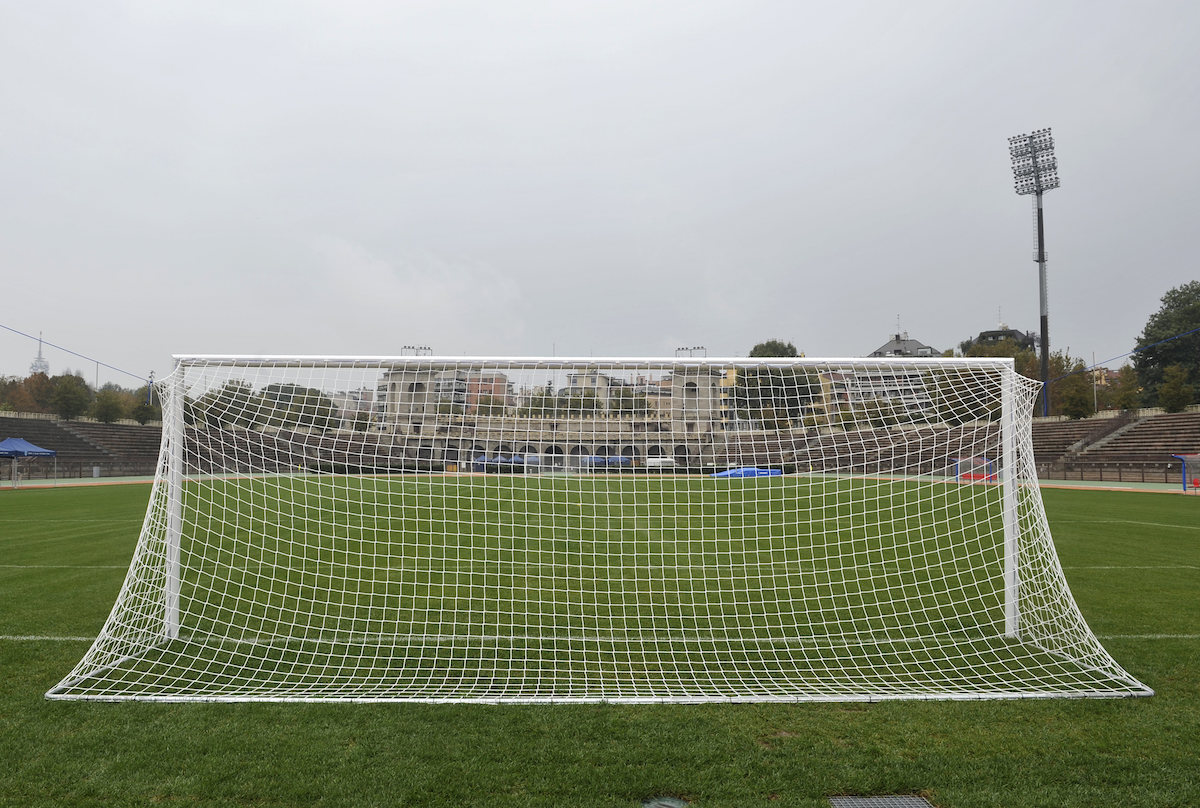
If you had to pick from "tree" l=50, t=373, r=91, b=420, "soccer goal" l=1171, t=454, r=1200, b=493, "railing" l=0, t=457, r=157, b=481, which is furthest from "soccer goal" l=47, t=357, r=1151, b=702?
"tree" l=50, t=373, r=91, b=420

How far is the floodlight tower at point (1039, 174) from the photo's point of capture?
36.9 meters

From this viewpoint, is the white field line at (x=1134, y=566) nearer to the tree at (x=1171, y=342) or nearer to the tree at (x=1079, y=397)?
the tree at (x=1079, y=397)

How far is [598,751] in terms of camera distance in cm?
284

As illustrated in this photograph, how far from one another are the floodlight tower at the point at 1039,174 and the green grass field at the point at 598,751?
132 ft

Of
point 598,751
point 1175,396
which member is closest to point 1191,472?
point 1175,396

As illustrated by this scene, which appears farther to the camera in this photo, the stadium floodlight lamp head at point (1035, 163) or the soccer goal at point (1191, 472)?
the stadium floodlight lamp head at point (1035, 163)

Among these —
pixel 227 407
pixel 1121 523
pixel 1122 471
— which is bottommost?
pixel 1121 523

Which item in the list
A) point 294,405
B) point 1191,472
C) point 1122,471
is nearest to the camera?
point 294,405

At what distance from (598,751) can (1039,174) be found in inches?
1762

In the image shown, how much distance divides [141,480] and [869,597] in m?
29.5

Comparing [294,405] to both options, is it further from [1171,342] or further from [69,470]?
[1171,342]

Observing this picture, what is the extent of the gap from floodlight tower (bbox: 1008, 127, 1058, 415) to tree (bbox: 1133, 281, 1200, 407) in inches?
291

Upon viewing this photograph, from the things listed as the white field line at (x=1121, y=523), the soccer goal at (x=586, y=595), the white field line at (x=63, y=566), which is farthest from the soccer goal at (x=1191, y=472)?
the white field line at (x=63, y=566)

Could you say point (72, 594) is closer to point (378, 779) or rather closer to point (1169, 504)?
point (378, 779)
